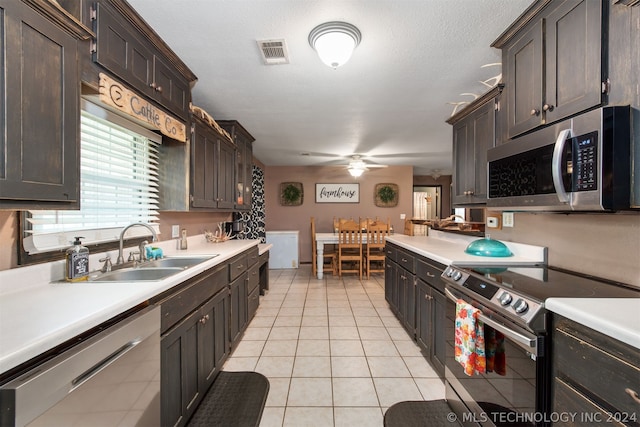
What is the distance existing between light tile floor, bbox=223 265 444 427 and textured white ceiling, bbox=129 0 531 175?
233 centimetres

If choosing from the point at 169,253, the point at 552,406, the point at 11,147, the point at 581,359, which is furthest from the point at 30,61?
the point at 552,406

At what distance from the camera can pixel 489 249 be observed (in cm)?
211

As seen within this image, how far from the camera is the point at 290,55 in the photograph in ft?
6.41

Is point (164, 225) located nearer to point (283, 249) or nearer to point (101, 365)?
point (101, 365)

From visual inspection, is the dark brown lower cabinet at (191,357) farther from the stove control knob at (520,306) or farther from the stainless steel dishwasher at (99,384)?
the stove control knob at (520,306)

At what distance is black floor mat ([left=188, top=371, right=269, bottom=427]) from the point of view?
5.41 feet

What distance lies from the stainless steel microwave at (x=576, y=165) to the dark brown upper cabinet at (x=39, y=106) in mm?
2062

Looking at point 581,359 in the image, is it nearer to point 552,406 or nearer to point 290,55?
point 552,406

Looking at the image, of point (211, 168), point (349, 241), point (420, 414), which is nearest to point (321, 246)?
point (349, 241)

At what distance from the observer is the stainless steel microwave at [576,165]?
3.51ft

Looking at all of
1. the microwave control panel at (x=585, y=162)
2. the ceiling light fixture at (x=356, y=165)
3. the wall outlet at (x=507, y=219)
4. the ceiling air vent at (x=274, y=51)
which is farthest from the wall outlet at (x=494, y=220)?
the ceiling light fixture at (x=356, y=165)

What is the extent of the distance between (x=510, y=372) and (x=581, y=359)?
0.36m

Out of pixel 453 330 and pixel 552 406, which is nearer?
pixel 552 406

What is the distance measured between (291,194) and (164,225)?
4.20 metres
